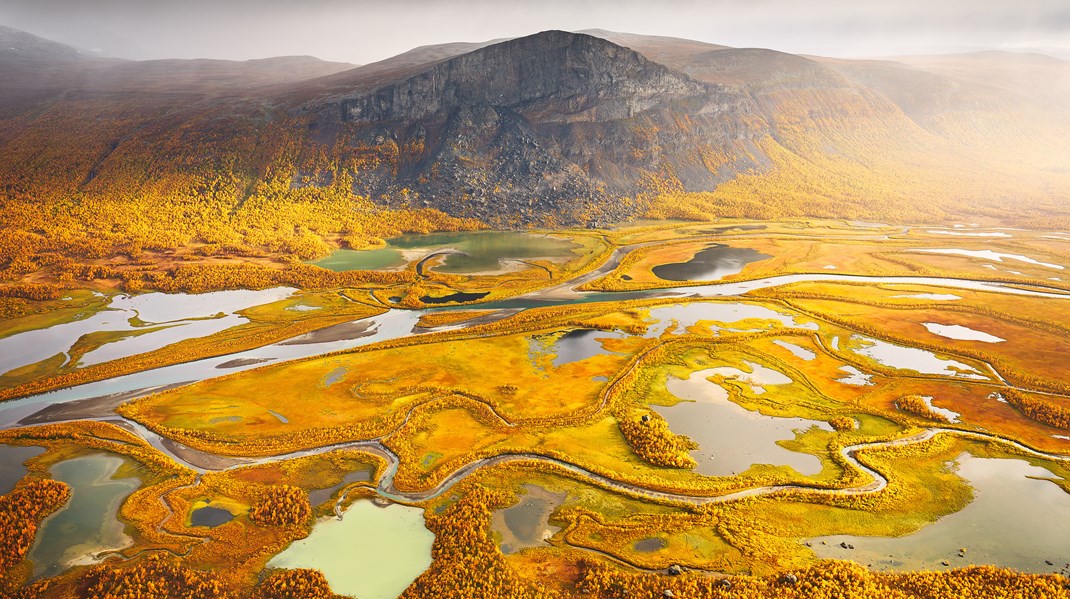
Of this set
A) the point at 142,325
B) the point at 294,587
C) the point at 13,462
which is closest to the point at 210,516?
the point at 294,587

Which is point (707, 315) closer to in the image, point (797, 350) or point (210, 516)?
point (797, 350)

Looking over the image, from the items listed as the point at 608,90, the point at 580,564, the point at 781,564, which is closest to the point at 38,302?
the point at 580,564

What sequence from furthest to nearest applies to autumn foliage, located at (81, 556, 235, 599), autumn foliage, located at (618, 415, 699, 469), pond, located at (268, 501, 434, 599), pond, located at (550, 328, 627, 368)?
pond, located at (550, 328, 627, 368) < autumn foliage, located at (618, 415, 699, 469) < pond, located at (268, 501, 434, 599) < autumn foliage, located at (81, 556, 235, 599)

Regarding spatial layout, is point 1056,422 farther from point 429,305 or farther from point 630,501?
point 429,305

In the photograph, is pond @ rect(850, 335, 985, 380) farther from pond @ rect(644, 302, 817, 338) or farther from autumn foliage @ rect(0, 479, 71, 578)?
autumn foliage @ rect(0, 479, 71, 578)

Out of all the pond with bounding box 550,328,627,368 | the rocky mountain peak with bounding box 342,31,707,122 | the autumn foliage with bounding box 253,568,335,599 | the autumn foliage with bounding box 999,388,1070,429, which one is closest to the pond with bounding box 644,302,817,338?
the pond with bounding box 550,328,627,368

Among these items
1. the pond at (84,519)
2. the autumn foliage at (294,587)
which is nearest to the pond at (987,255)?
the autumn foliage at (294,587)

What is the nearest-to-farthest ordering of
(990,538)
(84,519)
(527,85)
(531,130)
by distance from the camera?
(990,538) < (84,519) < (531,130) < (527,85)
